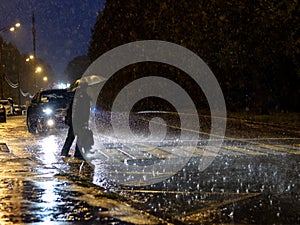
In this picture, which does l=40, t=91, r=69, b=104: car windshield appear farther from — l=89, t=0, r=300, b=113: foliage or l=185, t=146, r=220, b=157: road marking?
l=89, t=0, r=300, b=113: foliage

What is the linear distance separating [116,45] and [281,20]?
1400 inches

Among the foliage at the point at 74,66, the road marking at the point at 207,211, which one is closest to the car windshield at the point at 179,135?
the road marking at the point at 207,211

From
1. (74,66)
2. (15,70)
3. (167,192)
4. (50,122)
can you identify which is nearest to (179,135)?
(50,122)

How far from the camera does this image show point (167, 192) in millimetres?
9812

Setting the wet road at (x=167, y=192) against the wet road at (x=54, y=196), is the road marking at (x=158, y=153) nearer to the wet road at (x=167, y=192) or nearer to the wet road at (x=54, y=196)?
the wet road at (x=167, y=192)

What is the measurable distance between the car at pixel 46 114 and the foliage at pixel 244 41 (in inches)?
486

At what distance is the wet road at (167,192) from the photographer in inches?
316

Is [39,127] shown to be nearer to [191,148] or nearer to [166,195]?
[191,148]

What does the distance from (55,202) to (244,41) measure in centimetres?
2617

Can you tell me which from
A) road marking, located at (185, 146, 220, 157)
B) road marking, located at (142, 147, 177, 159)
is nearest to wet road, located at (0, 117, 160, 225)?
road marking, located at (142, 147, 177, 159)

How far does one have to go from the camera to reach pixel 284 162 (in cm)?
1364

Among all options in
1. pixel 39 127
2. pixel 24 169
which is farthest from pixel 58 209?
pixel 39 127

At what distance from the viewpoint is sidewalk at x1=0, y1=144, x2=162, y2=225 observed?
25.8 ft

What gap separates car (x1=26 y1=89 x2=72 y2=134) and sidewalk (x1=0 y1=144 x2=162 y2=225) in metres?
11.2
